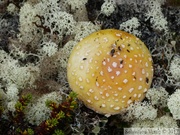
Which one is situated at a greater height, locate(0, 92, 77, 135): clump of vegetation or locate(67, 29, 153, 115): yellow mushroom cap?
locate(67, 29, 153, 115): yellow mushroom cap

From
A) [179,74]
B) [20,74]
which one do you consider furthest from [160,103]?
[20,74]

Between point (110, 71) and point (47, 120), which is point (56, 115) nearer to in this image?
point (47, 120)

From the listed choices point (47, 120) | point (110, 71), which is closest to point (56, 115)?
Answer: point (47, 120)

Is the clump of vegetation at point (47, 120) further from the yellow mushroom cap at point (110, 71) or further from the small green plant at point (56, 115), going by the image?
→ the yellow mushroom cap at point (110, 71)

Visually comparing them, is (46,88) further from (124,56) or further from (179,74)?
(179,74)

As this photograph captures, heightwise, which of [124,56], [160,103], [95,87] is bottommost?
[160,103]

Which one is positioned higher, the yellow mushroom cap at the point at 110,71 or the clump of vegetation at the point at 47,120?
the yellow mushroom cap at the point at 110,71

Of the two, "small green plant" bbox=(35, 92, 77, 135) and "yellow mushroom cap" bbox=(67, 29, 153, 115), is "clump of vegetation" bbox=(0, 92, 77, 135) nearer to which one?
"small green plant" bbox=(35, 92, 77, 135)

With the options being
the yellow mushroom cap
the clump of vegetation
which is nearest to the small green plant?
the clump of vegetation

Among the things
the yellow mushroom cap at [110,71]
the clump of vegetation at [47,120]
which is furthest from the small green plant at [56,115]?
the yellow mushroom cap at [110,71]
